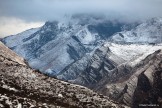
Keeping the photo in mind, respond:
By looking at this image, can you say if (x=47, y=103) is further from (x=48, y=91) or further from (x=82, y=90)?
(x=82, y=90)

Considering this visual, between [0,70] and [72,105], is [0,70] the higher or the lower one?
the higher one

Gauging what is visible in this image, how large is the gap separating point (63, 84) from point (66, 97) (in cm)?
613

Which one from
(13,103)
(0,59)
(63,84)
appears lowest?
(13,103)

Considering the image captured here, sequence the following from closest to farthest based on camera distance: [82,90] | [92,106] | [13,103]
A: [13,103], [92,106], [82,90]

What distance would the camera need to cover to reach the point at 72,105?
312 ft

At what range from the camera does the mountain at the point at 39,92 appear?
89.4 m

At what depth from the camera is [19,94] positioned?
9200 centimetres

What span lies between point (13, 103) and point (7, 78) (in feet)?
50.6

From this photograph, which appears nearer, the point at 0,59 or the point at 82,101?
the point at 82,101

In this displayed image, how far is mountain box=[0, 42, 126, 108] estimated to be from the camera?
293 ft

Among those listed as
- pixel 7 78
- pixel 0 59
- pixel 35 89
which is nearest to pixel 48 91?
pixel 35 89

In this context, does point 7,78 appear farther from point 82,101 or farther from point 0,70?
point 82,101

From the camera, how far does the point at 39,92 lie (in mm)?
96875

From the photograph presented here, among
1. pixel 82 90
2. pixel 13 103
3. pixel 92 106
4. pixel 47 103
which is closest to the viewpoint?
pixel 13 103
